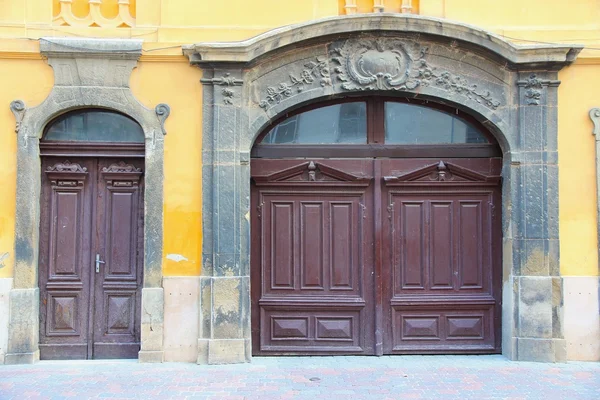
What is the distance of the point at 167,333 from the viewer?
6.95 metres

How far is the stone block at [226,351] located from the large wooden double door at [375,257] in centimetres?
44

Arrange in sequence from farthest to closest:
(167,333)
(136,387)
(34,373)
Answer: (167,333)
(34,373)
(136,387)

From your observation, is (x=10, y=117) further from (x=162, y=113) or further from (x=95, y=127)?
(x=162, y=113)

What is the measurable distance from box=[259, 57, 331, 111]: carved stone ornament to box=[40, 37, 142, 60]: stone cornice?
1.62 metres

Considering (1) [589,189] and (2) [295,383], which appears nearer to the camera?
(2) [295,383]

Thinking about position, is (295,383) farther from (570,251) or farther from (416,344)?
(570,251)

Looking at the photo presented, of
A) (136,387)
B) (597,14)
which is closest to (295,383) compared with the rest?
(136,387)

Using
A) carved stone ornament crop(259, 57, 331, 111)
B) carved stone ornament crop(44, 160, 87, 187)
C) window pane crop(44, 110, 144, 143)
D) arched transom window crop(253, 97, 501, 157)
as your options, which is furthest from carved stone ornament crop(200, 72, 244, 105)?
carved stone ornament crop(44, 160, 87, 187)

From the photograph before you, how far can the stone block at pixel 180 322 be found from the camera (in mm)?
6949

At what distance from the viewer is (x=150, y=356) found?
22.6ft

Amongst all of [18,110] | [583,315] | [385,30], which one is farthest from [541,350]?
[18,110]

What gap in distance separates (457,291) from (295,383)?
2.47m

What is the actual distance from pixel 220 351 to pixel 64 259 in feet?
7.28

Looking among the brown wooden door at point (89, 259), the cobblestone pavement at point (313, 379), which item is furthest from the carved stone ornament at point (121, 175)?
the cobblestone pavement at point (313, 379)
